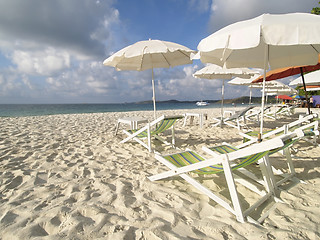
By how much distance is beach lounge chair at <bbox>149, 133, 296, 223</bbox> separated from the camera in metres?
1.50

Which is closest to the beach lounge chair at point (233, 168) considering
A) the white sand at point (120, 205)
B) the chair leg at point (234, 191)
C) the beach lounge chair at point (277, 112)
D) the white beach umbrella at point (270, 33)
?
the chair leg at point (234, 191)

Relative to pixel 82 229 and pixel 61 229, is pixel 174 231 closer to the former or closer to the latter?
pixel 82 229

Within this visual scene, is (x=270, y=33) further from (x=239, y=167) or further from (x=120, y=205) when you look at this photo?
(x=120, y=205)

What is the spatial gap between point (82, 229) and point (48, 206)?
1.86 ft

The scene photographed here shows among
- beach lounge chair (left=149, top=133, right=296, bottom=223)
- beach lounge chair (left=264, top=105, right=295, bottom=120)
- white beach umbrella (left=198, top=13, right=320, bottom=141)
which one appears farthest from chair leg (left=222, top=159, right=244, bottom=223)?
beach lounge chair (left=264, top=105, right=295, bottom=120)

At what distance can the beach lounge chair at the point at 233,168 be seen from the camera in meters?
1.50

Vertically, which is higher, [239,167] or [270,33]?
[270,33]

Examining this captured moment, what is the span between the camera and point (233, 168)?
1.66 metres

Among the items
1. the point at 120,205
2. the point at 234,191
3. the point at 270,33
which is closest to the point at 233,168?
the point at 234,191

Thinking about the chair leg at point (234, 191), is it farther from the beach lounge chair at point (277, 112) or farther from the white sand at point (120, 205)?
the beach lounge chair at point (277, 112)

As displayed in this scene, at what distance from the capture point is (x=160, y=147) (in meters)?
4.08

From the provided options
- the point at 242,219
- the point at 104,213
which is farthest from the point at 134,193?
the point at 242,219

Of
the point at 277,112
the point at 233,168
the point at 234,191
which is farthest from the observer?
the point at 277,112

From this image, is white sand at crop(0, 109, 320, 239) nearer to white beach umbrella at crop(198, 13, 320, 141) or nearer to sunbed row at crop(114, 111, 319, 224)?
sunbed row at crop(114, 111, 319, 224)
